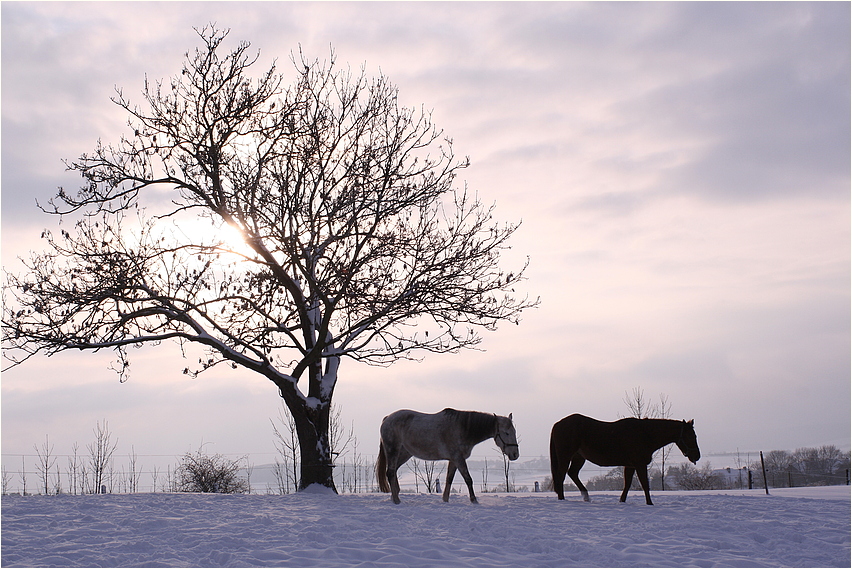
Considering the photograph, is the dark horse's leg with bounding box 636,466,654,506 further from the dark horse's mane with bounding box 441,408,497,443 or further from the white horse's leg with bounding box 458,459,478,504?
the white horse's leg with bounding box 458,459,478,504

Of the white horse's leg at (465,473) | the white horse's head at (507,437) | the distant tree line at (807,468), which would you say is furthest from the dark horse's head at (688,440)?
the distant tree line at (807,468)

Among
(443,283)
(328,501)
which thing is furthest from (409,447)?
(443,283)

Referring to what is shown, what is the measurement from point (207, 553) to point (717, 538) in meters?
6.46

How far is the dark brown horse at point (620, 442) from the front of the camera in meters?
12.4

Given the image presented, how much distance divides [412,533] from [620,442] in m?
5.71

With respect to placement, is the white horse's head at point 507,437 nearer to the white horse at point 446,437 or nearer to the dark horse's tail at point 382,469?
the white horse at point 446,437

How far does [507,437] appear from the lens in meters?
12.2

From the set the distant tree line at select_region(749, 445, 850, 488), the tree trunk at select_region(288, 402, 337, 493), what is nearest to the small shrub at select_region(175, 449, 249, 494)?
the tree trunk at select_region(288, 402, 337, 493)

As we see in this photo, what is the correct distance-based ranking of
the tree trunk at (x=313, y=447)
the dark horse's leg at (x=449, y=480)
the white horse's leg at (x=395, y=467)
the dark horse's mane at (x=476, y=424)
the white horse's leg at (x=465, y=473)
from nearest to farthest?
the white horse's leg at (x=465, y=473), the white horse's leg at (x=395, y=467), the dark horse's leg at (x=449, y=480), the dark horse's mane at (x=476, y=424), the tree trunk at (x=313, y=447)

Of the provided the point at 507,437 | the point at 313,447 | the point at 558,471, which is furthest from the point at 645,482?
the point at 313,447

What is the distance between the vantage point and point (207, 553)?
280 inches

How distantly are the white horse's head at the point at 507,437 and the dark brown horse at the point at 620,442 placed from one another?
4.14 feet

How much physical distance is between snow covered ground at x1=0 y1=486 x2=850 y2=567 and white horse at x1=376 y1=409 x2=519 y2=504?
0.85 m

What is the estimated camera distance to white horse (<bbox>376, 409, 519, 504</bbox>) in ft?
39.7
